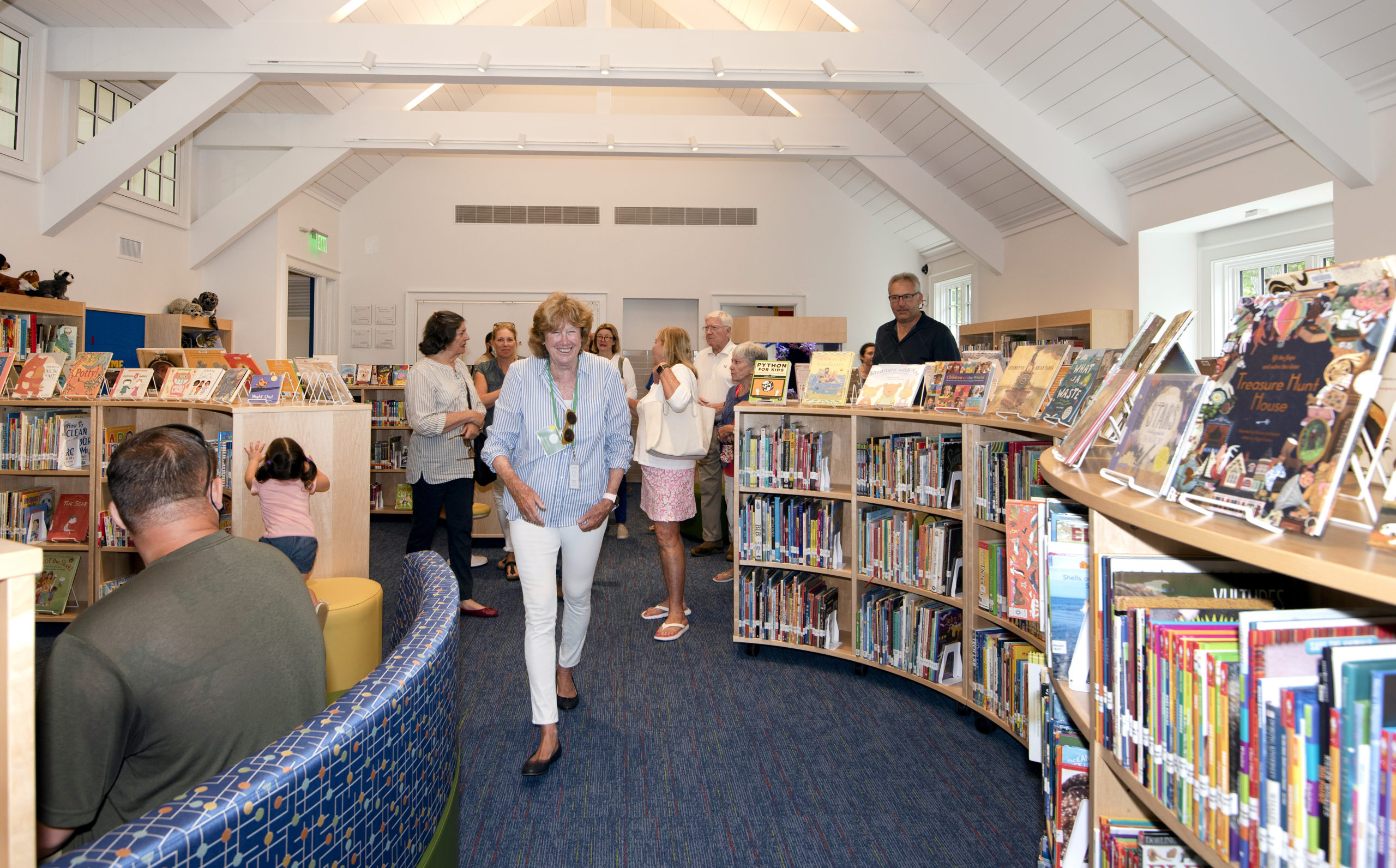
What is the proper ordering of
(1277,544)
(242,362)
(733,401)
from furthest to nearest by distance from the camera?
(733,401) < (242,362) < (1277,544)

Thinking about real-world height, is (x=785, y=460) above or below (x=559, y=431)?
below

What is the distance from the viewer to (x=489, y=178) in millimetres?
9914

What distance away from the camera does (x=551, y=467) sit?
103 inches

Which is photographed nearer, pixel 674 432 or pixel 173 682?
pixel 173 682

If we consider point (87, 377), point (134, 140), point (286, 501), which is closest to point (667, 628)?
point (286, 501)

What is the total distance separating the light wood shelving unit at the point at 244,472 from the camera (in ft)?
10.6

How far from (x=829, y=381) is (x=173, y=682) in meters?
3.10

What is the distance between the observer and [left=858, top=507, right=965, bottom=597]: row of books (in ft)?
10.4

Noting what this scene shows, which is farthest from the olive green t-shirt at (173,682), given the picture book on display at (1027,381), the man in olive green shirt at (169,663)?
the picture book on display at (1027,381)

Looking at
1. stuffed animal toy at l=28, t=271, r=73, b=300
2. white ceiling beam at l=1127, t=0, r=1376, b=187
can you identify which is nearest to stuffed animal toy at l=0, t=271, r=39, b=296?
stuffed animal toy at l=28, t=271, r=73, b=300

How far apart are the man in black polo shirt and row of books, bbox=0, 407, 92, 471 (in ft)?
14.6

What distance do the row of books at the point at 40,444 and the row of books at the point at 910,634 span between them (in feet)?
13.7

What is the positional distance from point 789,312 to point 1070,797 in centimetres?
892

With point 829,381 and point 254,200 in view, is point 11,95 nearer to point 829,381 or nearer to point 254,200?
point 254,200
